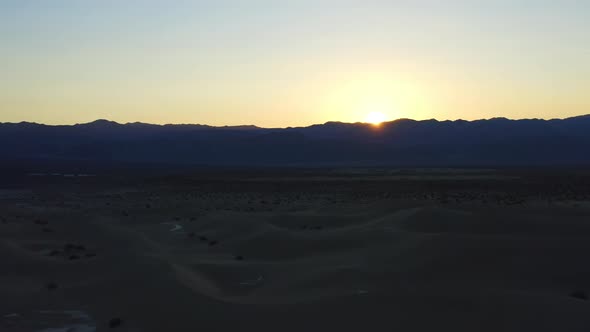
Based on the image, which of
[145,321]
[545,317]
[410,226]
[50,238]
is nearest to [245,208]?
[50,238]

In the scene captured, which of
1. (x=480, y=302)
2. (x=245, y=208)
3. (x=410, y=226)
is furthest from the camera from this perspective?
(x=245, y=208)

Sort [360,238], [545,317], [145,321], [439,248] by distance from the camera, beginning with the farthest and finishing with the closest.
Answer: [360,238] → [439,248] → [145,321] → [545,317]

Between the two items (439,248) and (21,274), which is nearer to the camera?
(439,248)

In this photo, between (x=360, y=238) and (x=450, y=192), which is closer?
(x=360, y=238)

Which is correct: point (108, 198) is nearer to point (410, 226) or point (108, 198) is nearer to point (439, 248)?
point (410, 226)

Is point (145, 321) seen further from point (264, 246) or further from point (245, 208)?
point (245, 208)

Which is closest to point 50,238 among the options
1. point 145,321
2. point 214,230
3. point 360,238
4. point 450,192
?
point 214,230
